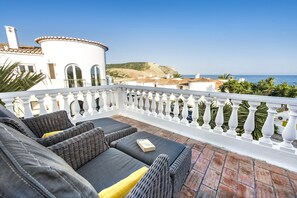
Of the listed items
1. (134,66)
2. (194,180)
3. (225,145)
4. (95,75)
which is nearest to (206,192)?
(194,180)

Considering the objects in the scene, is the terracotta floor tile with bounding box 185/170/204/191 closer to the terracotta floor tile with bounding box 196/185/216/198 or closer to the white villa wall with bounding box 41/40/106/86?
the terracotta floor tile with bounding box 196/185/216/198

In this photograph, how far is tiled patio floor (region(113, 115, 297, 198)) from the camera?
53.6 inches

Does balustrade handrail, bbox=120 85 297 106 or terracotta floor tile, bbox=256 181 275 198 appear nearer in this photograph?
terracotta floor tile, bbox=256 181 275 198

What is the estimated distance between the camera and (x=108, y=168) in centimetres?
111

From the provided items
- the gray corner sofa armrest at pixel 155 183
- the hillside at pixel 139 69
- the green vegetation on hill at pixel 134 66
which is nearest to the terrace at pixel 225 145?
the gray corner sofa armrest at pixel 155 183

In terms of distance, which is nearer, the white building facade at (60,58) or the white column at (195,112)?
the white column at (195,112)

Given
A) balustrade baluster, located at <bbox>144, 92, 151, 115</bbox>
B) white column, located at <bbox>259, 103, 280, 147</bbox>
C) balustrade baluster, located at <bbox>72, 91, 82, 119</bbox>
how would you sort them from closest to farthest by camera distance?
white column, located at <bbox>259, 103, 280, 147</bbox>, balustrade baluster, located at <bbox>72, 91, 82, 119</bbox>, balustrade baluster, located at <bbox>144, 92, 151, 115</bbox>

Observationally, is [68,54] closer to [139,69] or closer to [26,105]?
[26,105]

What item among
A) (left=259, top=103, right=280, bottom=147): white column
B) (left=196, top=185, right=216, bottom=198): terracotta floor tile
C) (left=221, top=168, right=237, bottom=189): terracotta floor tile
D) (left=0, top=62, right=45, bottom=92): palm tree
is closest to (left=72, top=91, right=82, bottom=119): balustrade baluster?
(left=0, top=62, right=45, bottom=92): palm tree

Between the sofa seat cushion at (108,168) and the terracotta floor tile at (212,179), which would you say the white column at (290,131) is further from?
the sofa seat cushion at (108,168)

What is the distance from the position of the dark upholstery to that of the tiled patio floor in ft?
1.40

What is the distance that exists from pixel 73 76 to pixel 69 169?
9563 millimetres

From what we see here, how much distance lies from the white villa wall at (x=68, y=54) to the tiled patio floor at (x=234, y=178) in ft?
29.5

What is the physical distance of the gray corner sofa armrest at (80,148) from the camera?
1066mm
